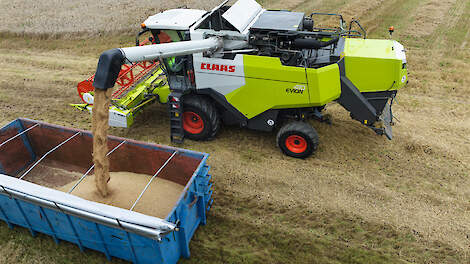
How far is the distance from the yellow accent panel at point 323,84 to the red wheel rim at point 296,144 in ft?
3.04

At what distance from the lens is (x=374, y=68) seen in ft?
20.8

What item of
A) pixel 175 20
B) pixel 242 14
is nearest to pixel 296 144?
pixel 242 14

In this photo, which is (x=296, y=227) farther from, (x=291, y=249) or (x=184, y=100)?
(x=184, y=100)

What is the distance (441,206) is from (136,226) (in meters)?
5.23

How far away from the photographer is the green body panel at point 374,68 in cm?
625

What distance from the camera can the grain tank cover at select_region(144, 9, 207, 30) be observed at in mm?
6668

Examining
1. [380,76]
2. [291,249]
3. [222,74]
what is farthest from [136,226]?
[380,76]

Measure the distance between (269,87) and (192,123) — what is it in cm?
215

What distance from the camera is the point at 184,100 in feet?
24.3

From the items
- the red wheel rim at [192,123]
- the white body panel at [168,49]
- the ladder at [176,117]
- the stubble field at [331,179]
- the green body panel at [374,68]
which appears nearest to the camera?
the white body panel at [168,49]

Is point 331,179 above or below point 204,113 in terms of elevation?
below

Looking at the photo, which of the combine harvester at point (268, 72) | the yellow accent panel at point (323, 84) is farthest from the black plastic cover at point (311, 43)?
the yellow accent panel at point (323, 84)

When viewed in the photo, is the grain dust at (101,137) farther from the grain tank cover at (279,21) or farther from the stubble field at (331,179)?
the grain tank cover at (279,21)

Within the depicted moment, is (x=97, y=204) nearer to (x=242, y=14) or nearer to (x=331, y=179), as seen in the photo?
(x=331, y=179)
